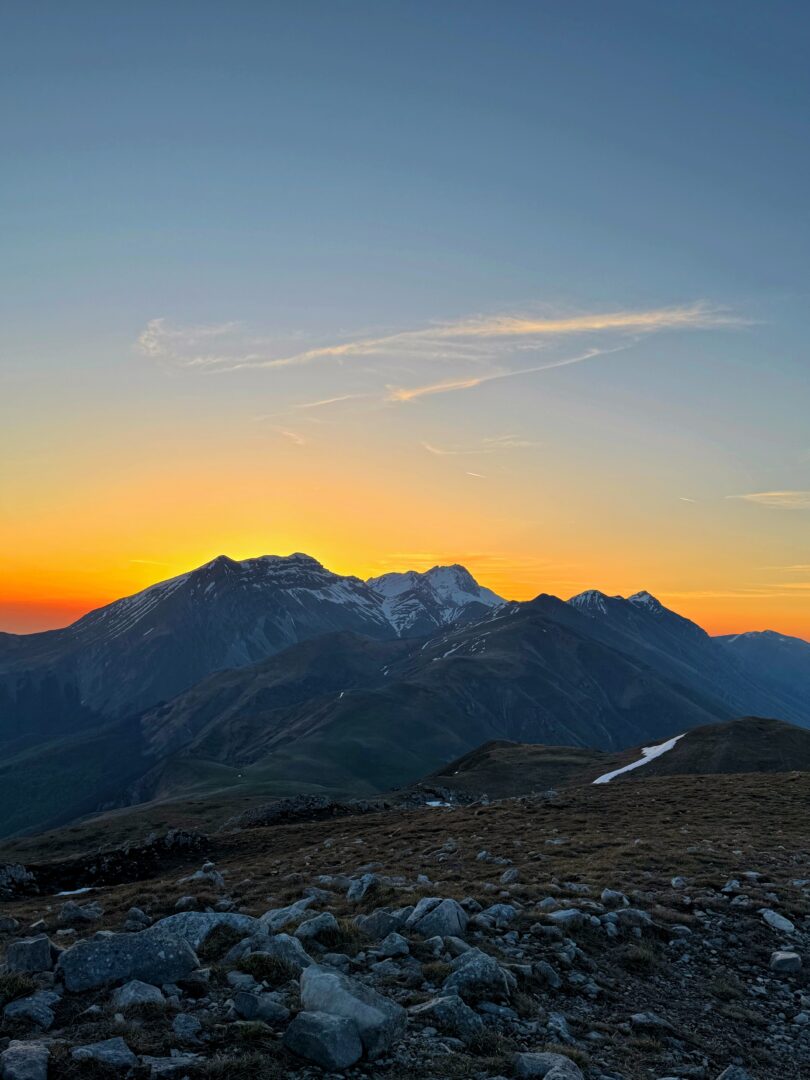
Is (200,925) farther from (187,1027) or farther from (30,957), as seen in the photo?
(187,1027)

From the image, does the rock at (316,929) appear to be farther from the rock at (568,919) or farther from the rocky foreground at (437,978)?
the rock at (568,919)

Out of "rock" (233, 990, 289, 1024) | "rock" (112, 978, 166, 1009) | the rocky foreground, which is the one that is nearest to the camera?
the rocky foreground

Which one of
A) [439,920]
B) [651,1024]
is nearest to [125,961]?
[439,920]

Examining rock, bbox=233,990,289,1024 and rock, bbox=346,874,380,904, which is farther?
rock, bbox=346,874,380,904

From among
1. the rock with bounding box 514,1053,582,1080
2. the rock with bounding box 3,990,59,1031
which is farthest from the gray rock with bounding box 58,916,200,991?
the rock with bounding box 514,1053,582,1080

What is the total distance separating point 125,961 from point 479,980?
565 centimetres

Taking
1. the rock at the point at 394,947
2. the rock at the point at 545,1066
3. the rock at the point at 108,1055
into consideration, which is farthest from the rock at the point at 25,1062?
the rock at the point at 394,947

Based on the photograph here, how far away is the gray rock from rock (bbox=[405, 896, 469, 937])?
15.3 feet

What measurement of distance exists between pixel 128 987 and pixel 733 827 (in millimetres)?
31810

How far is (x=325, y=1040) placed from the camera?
8.73m

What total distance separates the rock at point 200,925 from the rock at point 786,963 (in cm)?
1066

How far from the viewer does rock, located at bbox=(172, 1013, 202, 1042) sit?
902 centimetres

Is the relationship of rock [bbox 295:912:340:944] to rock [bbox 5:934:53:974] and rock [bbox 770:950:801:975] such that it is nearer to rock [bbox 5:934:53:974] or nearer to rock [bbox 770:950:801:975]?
rock [bbox 5:934:53:974]

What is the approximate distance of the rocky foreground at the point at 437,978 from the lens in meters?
8.95
